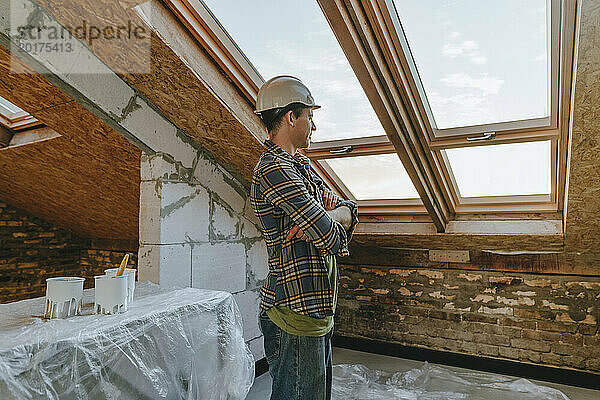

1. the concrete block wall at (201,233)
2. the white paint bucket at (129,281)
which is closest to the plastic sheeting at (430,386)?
the concrete block wall at (201,233)

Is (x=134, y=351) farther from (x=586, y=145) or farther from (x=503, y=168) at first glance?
(x=503, y=168)

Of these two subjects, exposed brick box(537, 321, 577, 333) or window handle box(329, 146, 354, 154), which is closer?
window handle box(329, 146, 354, 154)

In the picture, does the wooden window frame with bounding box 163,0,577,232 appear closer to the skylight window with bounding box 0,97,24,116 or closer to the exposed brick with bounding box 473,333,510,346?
the exposed brick with bounding box 473,333,510,346

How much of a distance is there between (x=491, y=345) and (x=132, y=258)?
146 inches

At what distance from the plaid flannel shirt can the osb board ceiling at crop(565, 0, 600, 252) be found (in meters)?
1.25

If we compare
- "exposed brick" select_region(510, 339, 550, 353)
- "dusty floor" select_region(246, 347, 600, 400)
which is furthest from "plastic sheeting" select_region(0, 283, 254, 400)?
"exposed brick" select_region(510, 339, 550, 353)

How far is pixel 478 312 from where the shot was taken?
3.53m

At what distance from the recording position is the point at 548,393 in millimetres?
2924

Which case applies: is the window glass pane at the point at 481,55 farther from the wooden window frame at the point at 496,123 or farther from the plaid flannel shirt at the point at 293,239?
the plaid flannel shirt at the point at 293,239

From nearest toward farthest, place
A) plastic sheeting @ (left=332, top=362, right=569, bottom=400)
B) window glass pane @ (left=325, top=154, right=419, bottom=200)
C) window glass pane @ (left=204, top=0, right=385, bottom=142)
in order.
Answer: window glass pane @ (left=204, top=0, right=385, bottom=142)
plastic sheeting @ (left=332, top=362, right=569, bottom=400)
window glass pane @ (left=325, top=154, right=419, bottom=200)

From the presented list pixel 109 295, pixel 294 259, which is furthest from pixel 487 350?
pixel 109 295

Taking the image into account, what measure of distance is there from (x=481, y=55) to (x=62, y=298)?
2.18m

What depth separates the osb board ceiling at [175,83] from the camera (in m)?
1.96

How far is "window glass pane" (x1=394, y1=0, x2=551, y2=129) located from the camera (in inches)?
79.4
